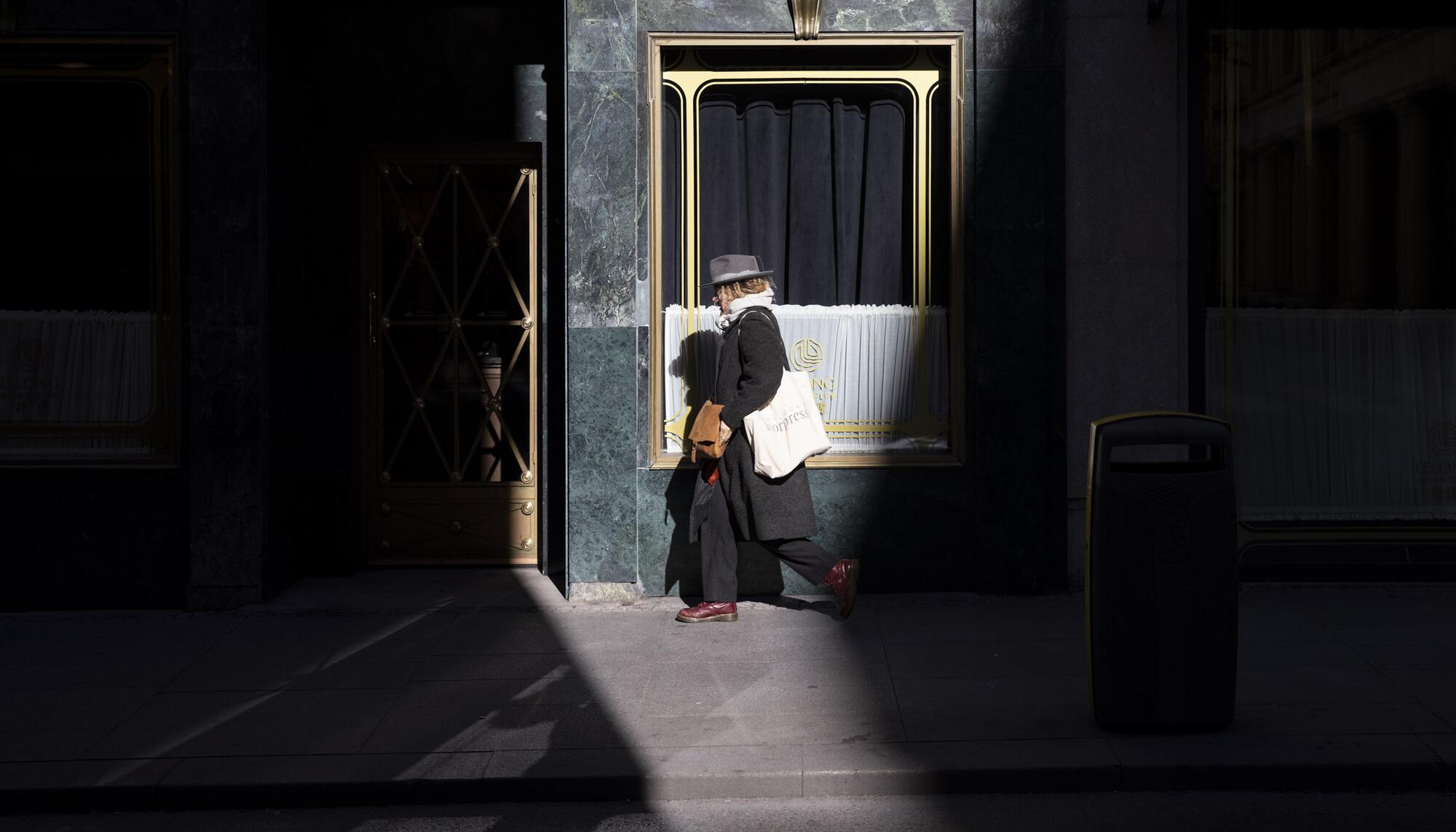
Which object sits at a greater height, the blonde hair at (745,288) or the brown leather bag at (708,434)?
the blonde hair at (745,288)

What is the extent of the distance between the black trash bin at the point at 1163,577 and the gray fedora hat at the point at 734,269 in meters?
2.58

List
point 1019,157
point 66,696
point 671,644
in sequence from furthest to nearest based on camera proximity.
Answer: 1. point 1019,157
2. point 671,644
3. point 66,696

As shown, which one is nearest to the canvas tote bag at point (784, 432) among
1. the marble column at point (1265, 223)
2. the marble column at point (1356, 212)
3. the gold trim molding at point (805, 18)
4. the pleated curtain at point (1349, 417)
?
the gold trim molding at point (805, 18)

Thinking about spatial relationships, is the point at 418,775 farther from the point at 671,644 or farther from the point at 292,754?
the point at 671,644

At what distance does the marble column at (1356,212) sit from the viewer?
893 cm

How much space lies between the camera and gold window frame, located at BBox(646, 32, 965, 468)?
855 cm

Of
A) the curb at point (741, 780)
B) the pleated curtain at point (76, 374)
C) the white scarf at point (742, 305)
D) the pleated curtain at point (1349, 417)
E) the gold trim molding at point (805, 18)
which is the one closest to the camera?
the curb at point (741, 780)

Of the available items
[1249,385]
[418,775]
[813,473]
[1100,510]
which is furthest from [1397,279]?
[418,775]

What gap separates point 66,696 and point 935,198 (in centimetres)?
522

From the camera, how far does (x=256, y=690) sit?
6754 millimetres

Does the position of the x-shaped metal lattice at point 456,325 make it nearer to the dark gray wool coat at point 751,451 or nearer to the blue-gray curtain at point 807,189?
the blue-gray curtain at point 807,189

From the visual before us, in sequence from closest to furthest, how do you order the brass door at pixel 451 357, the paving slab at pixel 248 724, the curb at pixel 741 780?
the curb at pixel 741 780, the paving slab at pixel 248 724, the brass door at pixel 451 357

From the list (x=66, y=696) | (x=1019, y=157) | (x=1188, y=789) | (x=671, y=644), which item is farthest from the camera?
(x=1019, y=157)

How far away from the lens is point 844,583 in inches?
308
